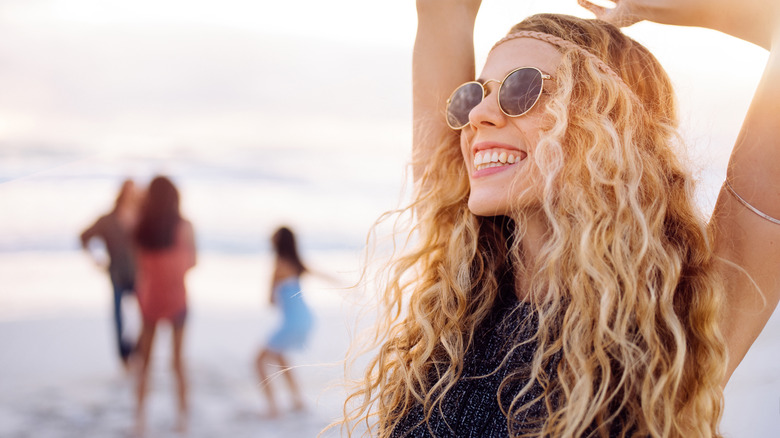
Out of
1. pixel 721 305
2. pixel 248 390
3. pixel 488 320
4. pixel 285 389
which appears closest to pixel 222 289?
pixel 248 390

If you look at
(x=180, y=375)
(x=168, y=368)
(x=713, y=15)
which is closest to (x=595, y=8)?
(x=713, y=15)

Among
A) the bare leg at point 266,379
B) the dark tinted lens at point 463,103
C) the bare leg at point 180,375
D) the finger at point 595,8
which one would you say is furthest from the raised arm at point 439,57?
the bare leg at point 180,375

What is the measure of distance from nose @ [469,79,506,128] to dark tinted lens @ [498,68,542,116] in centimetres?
2

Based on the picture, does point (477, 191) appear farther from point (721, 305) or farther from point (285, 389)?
point (285, 389)

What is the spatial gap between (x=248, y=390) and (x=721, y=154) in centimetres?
372

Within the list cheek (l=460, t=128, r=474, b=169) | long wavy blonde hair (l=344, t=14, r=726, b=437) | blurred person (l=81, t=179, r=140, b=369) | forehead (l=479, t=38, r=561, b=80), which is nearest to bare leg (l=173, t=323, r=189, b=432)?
blurred person (l=81, t=179, r=140, b=369)

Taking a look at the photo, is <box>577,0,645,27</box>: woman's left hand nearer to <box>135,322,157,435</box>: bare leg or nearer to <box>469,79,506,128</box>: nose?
<box>469,79,506,128</box>: nose

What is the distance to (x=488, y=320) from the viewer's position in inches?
50.5

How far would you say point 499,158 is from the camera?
1.23 m

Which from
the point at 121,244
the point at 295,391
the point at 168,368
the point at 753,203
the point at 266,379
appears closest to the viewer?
the point at 753,203

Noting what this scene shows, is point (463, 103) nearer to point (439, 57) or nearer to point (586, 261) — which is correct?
point (439, 57)

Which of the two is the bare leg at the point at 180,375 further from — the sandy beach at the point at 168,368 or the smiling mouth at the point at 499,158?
the smiling mouth at the point at 499,158

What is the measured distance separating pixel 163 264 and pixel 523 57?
129 inches

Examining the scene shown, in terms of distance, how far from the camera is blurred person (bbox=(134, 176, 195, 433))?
3891 millimetres
